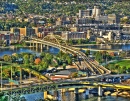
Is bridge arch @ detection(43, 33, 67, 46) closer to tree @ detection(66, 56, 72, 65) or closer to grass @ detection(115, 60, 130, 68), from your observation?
tree @ detection(66, 56, 72, 65)

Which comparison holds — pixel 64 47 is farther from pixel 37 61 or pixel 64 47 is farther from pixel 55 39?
pixel 37 61

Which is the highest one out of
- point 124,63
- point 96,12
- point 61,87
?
point 96,12

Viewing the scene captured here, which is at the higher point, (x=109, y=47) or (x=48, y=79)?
(x=48, y=79)

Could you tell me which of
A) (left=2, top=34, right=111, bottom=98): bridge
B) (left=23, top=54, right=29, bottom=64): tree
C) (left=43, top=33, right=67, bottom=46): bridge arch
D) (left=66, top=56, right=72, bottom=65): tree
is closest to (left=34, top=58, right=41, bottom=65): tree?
(left=23, top=54, right=29, bottom=64): tree

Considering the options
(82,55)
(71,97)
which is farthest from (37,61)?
(71,97)

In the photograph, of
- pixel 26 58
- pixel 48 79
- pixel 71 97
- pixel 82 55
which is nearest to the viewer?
pixel 71 97

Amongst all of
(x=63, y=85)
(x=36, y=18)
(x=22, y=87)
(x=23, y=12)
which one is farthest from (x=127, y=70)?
(x=23, y=12)

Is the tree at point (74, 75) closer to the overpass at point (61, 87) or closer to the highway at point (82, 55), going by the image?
the highway at point (82, 55)

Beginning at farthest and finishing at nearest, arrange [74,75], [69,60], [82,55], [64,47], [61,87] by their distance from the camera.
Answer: [64,47]
[82,55]
[69,60]
[74,75]
[61,87]

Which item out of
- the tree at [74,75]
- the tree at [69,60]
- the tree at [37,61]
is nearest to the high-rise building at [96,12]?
the tree at [69,60]
